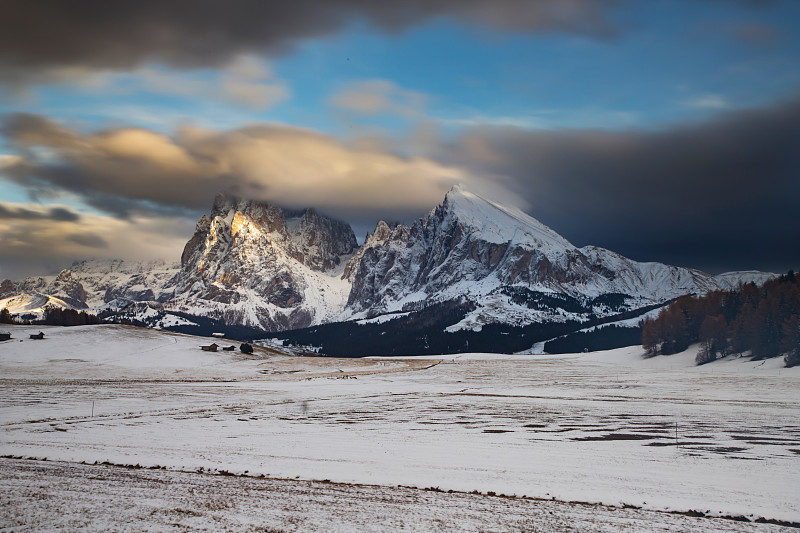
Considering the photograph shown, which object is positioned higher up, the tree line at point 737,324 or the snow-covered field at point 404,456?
the tree line at point 737,324

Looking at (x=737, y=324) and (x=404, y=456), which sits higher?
(x=737, y=324)

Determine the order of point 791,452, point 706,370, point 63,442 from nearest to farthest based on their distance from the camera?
point 791,452
point 63,442
point 706,370

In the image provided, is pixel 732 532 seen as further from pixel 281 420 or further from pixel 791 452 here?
pixel 281 420

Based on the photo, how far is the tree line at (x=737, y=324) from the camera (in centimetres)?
10200

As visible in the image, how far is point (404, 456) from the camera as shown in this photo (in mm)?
28203

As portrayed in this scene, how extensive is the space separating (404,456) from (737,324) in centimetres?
10388

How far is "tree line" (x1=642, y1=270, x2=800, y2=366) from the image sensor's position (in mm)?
102000

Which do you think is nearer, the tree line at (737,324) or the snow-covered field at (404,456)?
the snow-covered field at (404,456)

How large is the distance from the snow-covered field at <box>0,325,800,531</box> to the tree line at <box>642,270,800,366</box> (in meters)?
37.0

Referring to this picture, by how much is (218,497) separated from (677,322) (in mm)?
131262

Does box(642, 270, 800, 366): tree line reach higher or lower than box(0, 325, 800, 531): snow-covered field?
higher

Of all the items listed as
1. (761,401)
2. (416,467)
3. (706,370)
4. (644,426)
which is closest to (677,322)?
(706,370)

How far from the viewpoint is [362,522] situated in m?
17.0

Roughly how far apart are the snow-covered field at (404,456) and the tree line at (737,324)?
37.0m
